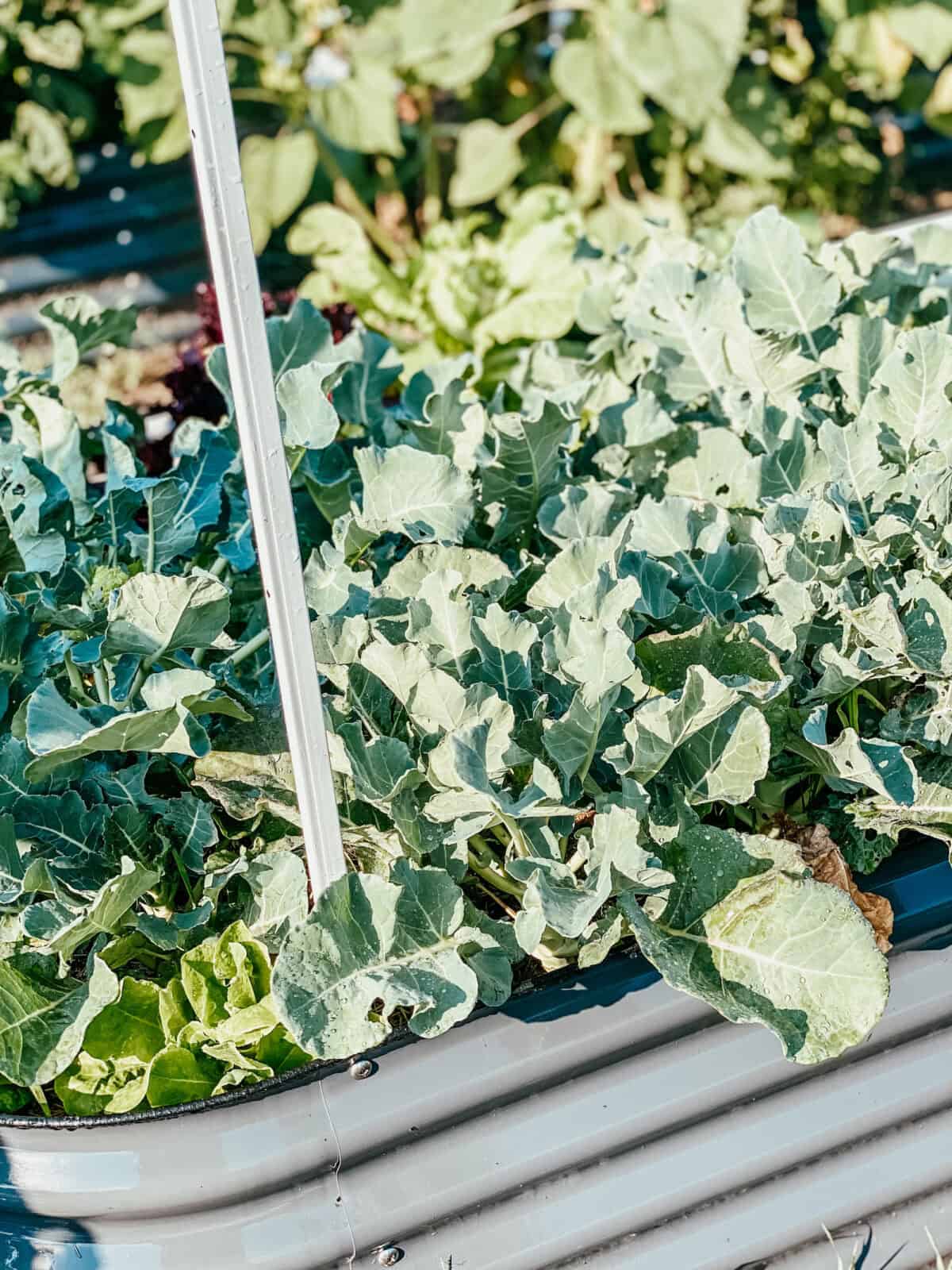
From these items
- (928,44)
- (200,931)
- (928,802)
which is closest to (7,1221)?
(200,931)

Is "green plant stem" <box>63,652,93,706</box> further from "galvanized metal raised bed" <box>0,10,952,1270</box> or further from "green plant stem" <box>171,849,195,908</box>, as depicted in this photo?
"galvanized metal raised bed" <box>0,10,952,1270</box>

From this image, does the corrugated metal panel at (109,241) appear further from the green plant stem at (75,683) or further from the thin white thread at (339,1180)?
the thin white thread at (339,1180)

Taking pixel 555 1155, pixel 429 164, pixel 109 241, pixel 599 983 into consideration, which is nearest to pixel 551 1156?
pixel 555 1155

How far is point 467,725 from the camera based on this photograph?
1063mm

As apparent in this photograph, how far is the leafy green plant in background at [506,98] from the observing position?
268 cm

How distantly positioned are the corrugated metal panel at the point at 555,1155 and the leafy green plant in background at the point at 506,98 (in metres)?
1.79

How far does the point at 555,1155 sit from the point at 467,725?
36 centimetres

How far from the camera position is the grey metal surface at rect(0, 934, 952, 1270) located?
103 cm

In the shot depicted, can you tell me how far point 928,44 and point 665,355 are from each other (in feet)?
5.56

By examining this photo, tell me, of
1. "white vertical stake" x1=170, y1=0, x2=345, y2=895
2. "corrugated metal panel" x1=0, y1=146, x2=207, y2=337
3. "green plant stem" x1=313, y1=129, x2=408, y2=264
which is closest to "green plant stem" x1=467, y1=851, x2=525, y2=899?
"white vertical stake" x1=170, y1=0, x2=345, y2=895

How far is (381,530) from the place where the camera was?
1.33m

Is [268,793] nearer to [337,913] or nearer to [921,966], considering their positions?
[337,913]

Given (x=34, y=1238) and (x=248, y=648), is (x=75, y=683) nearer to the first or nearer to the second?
(x=248, y=648)

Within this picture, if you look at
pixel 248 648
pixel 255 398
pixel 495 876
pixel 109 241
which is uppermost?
pixel 255 398
